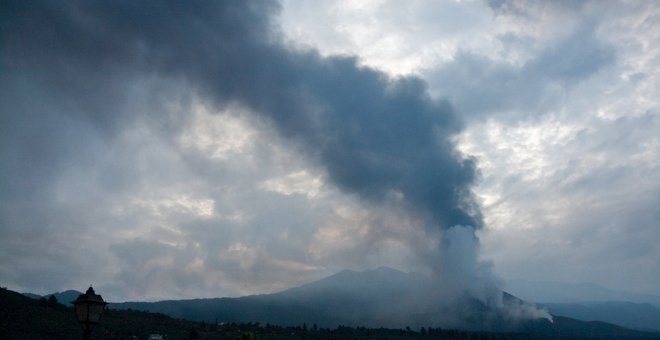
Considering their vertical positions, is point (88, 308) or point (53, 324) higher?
point (88, 308)

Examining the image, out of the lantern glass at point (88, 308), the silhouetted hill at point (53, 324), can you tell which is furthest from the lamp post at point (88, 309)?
the silhouetted hill at point (53, 324)

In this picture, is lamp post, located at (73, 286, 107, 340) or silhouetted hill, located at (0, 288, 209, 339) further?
silhouetted hill, located at (0, 288, 209, 339)

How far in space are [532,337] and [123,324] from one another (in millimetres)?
161223

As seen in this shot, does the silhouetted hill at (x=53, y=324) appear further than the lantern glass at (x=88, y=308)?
Yes

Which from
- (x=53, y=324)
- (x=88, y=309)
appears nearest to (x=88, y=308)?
(x=88, y=309)

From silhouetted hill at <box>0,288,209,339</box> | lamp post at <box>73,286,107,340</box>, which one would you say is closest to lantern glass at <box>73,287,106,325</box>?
lamp post at <box>73,286,107,340</box>

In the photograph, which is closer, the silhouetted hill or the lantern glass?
the lantern glass

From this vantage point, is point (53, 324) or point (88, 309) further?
point (53, 324)

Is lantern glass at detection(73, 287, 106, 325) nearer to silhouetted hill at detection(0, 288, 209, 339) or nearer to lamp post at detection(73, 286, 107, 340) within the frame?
lamp post at detection(73, 286, 107, 340)

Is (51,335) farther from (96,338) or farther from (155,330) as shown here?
(155,330)

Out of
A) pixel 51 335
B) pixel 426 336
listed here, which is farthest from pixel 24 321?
pixel 426 336

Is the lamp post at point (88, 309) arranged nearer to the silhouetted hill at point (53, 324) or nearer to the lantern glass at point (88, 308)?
the lantern glass at point (88, 308)

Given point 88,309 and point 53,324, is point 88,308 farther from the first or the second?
point 53,324

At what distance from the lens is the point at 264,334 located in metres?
105
